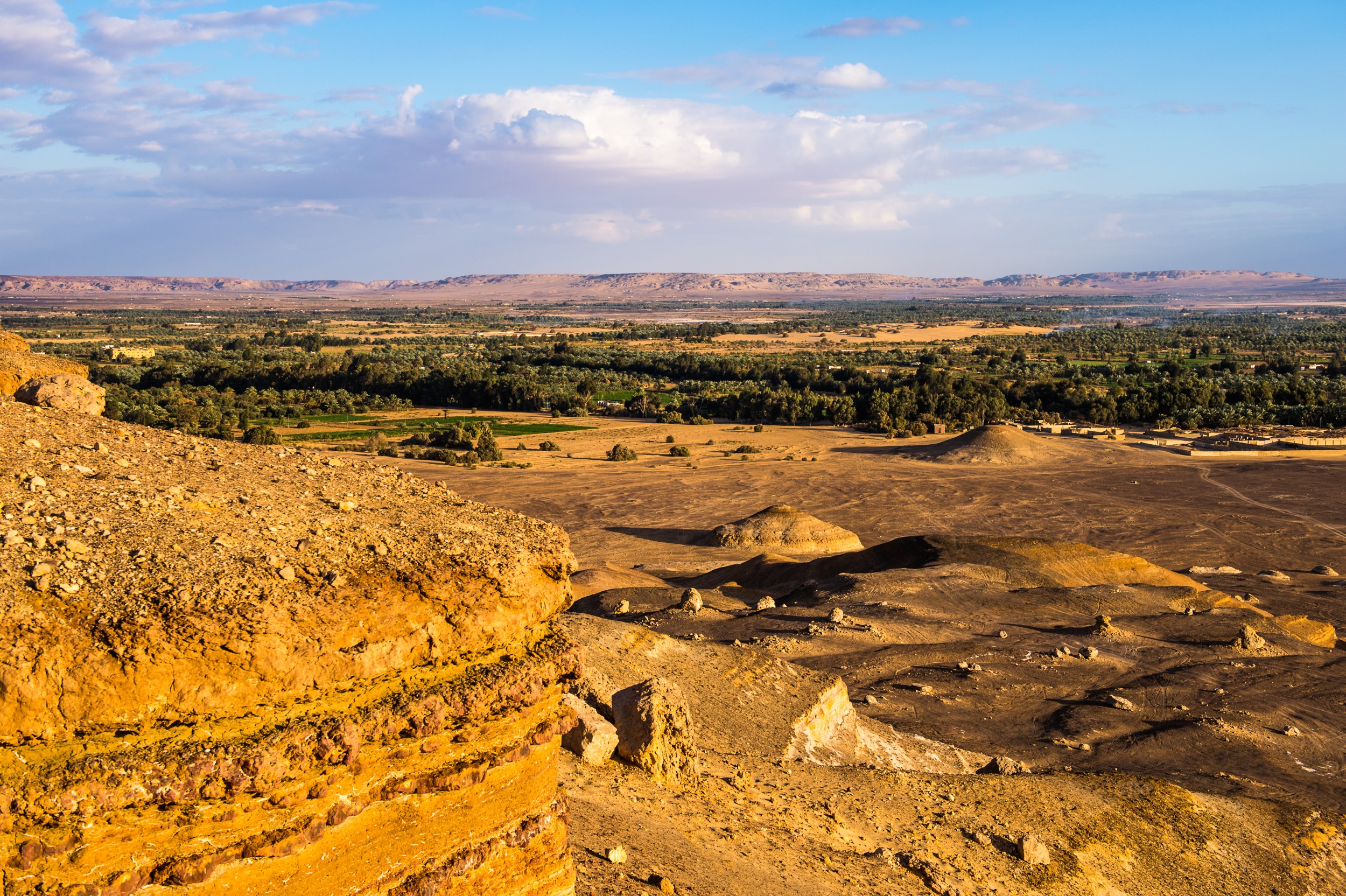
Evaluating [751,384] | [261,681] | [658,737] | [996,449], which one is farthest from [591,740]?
[751,384]

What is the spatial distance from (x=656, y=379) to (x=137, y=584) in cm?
9670

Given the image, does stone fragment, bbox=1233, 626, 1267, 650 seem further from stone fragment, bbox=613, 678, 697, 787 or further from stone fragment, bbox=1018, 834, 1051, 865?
stone fragment, bbox=613, 678, 697, 787

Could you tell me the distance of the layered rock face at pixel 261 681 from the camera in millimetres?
4922

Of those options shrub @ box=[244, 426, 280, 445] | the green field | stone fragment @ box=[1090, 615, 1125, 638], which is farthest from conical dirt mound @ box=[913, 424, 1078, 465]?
shrub @ box=[244, 426, 280, 445]

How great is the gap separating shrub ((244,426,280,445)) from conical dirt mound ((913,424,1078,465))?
1520 inches

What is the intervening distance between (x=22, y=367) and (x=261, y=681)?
15.9ft

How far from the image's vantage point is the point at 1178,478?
5341 centimetres

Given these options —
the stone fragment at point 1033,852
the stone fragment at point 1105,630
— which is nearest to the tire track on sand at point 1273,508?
the stone fragment at point 1105,630

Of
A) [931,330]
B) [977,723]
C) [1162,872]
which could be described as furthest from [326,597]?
[931,330]

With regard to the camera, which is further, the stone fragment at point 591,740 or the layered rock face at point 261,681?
the stone fragment at point 591,740

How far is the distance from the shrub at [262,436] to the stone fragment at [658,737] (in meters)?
45.0

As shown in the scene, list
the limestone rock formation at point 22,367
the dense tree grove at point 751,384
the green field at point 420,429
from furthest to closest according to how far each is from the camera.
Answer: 1. the dense tree grove at point 751,384
2. the green field at point 420,429
3. the limestone rock formation at point 22,367

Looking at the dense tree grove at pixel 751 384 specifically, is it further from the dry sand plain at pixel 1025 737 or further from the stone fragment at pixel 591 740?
the stone fragment at pixel 591 740

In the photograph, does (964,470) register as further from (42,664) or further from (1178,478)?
(42,664)
